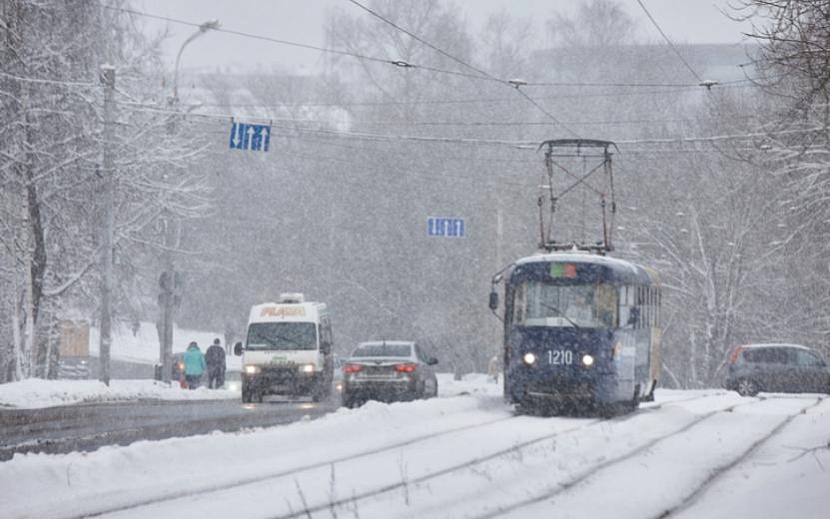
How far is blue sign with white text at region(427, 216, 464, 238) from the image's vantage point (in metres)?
54.5

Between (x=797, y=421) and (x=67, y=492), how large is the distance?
49.1 feet

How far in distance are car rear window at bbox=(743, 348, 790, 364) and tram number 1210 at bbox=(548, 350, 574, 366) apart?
1572cm

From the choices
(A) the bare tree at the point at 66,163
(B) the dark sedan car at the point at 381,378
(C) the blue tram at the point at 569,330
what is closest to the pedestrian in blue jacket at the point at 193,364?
(A) the bare tree at the point at 66,163

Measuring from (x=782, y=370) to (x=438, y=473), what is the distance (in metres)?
25.0

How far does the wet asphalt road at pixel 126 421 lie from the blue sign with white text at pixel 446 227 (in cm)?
2134

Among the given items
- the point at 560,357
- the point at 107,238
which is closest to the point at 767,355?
the point at 560,357

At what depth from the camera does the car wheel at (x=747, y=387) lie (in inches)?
1511

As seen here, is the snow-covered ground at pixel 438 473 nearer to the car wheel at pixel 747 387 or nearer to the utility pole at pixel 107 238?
the utility pole at pixel 107 238

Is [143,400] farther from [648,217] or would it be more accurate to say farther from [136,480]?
[648,217]

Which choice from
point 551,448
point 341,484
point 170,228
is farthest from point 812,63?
point 170,228

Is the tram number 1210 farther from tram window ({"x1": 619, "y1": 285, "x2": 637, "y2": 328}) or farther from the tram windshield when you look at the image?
tram window ({"x1": 619, "y1": 285, "x2": 637, "y2": 328})

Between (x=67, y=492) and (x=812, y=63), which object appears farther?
(x=812, y=63)

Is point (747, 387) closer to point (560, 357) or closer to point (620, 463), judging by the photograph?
point (560, 357)

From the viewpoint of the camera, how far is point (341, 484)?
45.4 feet
